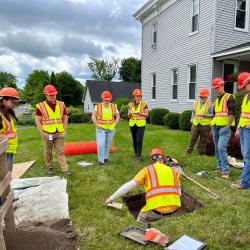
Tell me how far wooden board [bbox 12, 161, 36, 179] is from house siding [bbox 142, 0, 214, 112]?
9.39 m

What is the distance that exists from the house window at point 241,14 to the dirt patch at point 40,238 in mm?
13678

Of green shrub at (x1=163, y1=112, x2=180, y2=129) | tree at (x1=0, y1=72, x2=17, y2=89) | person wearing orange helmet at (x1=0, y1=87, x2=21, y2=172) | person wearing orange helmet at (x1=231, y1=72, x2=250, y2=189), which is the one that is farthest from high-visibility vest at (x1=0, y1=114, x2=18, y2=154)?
tree at (x1=0, y1=72, x2=17, y2=89)

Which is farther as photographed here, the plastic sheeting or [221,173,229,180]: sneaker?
[221,173,229,180]: sneaker

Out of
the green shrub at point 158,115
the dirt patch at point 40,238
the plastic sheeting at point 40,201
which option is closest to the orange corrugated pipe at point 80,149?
the plastic sheeting at point 40,201

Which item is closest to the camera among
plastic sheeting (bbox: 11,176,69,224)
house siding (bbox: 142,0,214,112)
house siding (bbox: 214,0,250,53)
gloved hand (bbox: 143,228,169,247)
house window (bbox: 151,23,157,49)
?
gloved hand (bbox: 143,228,169,247)

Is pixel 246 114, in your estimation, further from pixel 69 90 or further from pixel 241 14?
pixel 69 90

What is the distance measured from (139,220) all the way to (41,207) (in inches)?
58.1

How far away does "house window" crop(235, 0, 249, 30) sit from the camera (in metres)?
14.2

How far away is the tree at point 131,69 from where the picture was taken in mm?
57369

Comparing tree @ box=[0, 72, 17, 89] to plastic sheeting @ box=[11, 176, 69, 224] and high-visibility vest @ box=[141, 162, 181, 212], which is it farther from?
high-visibility vest @ box=[141, 162, 181, 212]

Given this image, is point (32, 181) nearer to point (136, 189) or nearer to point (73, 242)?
point (136, 189)

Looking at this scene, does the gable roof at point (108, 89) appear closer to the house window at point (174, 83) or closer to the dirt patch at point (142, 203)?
the house window at point (174, 83)

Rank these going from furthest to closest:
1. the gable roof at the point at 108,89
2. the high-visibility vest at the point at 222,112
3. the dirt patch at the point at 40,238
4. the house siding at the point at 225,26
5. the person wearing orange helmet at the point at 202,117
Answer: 1. the gable roof at the point at 108,89
2. the house siding at the point at 225,26
3. the person wearing orange helmet at the point at 202,117
4. the high-visibility vest at the point at 222,112
5. the dirt patch at the point at 40,238

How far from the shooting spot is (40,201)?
15.2 feet
